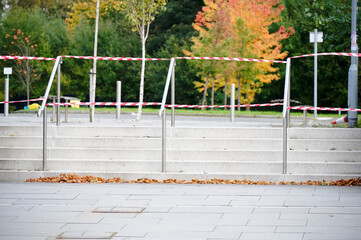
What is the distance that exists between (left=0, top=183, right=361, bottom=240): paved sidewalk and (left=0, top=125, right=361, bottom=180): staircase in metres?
0.72

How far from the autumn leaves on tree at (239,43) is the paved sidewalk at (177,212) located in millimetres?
25227

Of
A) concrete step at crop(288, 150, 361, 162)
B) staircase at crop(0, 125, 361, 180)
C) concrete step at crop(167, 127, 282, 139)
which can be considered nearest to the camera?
staircase at crop(0, 125, 361, 180)

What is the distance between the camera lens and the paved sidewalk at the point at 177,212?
6.79m

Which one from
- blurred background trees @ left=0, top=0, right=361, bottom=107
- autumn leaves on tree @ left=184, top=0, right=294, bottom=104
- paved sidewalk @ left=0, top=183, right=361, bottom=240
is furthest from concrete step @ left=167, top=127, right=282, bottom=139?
autumn leaves on tree @ left=184, top=0, right=294, bottom=104

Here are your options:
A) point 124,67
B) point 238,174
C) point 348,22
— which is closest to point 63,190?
point 238,174

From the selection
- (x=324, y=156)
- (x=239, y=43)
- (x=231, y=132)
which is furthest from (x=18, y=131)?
(x=239, y=43)

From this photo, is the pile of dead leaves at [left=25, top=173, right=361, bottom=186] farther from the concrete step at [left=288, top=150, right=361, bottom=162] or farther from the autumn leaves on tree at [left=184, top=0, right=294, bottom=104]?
the autumn leaves on tree at [left=184, top=0, right=294, bottom=104]

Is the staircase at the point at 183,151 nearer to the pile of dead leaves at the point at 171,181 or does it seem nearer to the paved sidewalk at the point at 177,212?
the pile of dead leaves at the point at 171,181

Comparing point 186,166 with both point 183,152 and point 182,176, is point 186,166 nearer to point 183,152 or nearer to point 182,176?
point 182,176

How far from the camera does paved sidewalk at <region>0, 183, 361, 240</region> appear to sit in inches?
267

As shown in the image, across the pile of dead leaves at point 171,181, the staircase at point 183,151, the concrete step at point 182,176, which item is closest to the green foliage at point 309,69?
the staircase at point 183,151

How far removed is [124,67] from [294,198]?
1491 inches

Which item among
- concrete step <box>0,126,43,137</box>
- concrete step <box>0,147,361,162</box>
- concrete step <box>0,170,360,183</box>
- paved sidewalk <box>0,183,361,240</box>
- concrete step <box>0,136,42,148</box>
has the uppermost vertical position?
concrete step <box>0,126,43,137</box>

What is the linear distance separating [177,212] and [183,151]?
3272mm
